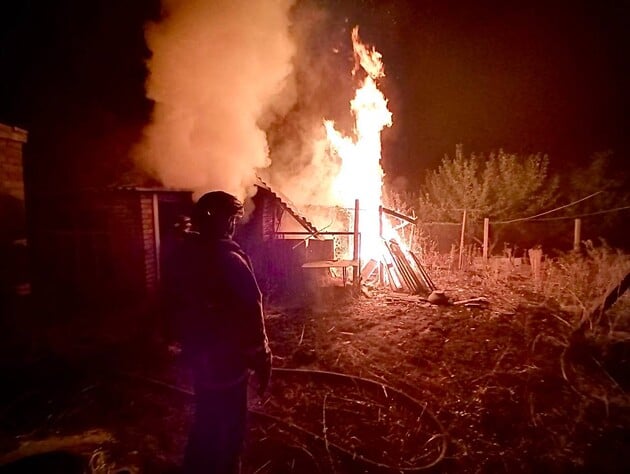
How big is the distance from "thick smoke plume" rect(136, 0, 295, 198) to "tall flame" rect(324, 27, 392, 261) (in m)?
4.46

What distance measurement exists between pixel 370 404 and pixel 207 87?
25.4 feet

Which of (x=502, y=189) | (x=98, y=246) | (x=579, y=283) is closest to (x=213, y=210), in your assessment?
(x=98, y=246)

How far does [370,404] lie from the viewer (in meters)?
4.80

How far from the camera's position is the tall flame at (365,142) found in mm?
13492

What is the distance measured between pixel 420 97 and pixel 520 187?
9.26 meters

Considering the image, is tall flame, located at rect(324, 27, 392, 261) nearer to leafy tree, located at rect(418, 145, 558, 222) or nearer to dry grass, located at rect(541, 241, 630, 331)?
leafy tree, located at rect(418, 145, 558, 222)

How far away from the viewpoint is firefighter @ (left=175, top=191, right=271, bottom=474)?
2.90m

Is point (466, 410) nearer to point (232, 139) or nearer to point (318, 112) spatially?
point (232, 139)

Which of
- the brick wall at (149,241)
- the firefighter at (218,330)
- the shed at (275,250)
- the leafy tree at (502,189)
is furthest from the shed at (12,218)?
the leafy tree at (502,189)

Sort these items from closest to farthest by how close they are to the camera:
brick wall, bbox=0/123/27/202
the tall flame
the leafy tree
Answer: brick wall, bbox=0/123/27/202 → the tall flame → the leafy tree

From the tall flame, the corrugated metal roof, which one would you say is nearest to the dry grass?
the tall flame

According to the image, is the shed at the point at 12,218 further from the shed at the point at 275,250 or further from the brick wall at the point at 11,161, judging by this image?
the shed at the point at 275,250

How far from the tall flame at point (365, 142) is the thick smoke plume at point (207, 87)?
4459 mm

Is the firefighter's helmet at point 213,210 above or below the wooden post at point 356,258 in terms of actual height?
above
